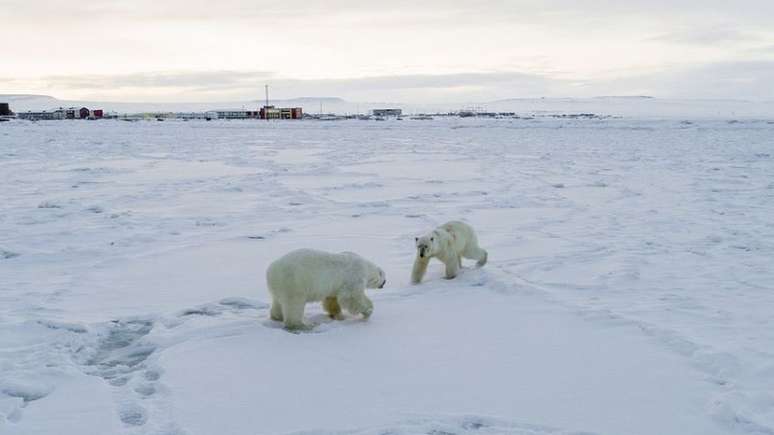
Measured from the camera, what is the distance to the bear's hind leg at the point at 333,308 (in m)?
5.65

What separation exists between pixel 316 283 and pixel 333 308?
54 centimetres

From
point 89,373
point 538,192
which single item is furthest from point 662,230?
point 89,373

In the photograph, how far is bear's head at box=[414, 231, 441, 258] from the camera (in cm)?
642

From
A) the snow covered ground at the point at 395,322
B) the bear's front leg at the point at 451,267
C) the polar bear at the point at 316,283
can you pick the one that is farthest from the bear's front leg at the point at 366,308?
the bear's front leg at the point at 451,267

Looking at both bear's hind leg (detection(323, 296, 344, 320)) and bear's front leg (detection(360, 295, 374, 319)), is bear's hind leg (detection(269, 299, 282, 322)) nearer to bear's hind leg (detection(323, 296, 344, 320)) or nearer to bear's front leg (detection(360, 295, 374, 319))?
bear's hind leg (detection(323, 296, 344, 320))

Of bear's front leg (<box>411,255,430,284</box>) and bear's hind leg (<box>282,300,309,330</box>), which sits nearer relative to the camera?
bear's hind leg (<box>282,300,309,330</box>)

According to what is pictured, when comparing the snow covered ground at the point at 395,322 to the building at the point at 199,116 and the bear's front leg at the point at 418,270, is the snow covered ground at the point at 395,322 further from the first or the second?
the building at the point at 199,116

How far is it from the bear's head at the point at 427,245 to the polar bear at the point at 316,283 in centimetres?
84

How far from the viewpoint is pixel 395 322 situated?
5.52 meters

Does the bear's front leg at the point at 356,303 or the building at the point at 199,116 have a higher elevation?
the building at the point at 199,116

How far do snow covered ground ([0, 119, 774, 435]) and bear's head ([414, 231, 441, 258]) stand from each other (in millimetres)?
371

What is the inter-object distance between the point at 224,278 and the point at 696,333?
14.5 ft

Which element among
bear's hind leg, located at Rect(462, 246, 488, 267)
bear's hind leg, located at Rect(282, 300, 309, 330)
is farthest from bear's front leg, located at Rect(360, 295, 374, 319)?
bear's hind leg, located at Rect(462, 246, 488, 267)

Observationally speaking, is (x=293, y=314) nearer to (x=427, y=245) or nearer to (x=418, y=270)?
(x=427, y=245)
